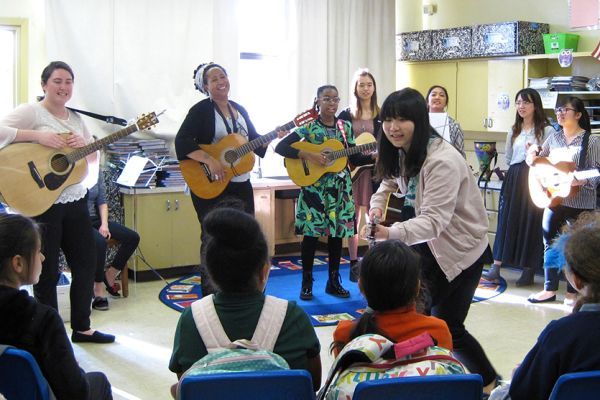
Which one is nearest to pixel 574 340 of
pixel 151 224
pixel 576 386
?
pixel 576 386

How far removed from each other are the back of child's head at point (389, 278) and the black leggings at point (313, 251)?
2.91 meters

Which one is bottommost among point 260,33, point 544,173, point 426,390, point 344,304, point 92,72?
point 344,304

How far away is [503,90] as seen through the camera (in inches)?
257

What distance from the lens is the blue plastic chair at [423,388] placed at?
178 centimetres

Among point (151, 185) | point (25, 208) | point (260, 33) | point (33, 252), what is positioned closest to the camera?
point (33, 252)

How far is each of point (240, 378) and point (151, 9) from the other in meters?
4.84

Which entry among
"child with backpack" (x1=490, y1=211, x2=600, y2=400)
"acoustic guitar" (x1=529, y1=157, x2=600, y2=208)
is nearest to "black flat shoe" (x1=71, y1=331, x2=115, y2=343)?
"child with backpack" (x1=490, y1=211, x2=600, y2=400)

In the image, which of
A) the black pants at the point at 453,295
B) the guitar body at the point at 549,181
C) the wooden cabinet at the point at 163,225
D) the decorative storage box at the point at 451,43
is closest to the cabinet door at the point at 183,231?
the wooden cabinet at the point at 163,225

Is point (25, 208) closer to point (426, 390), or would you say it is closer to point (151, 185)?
point (151, 185)

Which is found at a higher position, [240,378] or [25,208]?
[25,208]

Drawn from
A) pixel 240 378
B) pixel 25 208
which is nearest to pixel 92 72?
pixel 25 208

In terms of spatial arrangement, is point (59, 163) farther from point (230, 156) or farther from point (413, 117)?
point (413, 117)

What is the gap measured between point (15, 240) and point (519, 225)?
413 cm

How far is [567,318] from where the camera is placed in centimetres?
197
